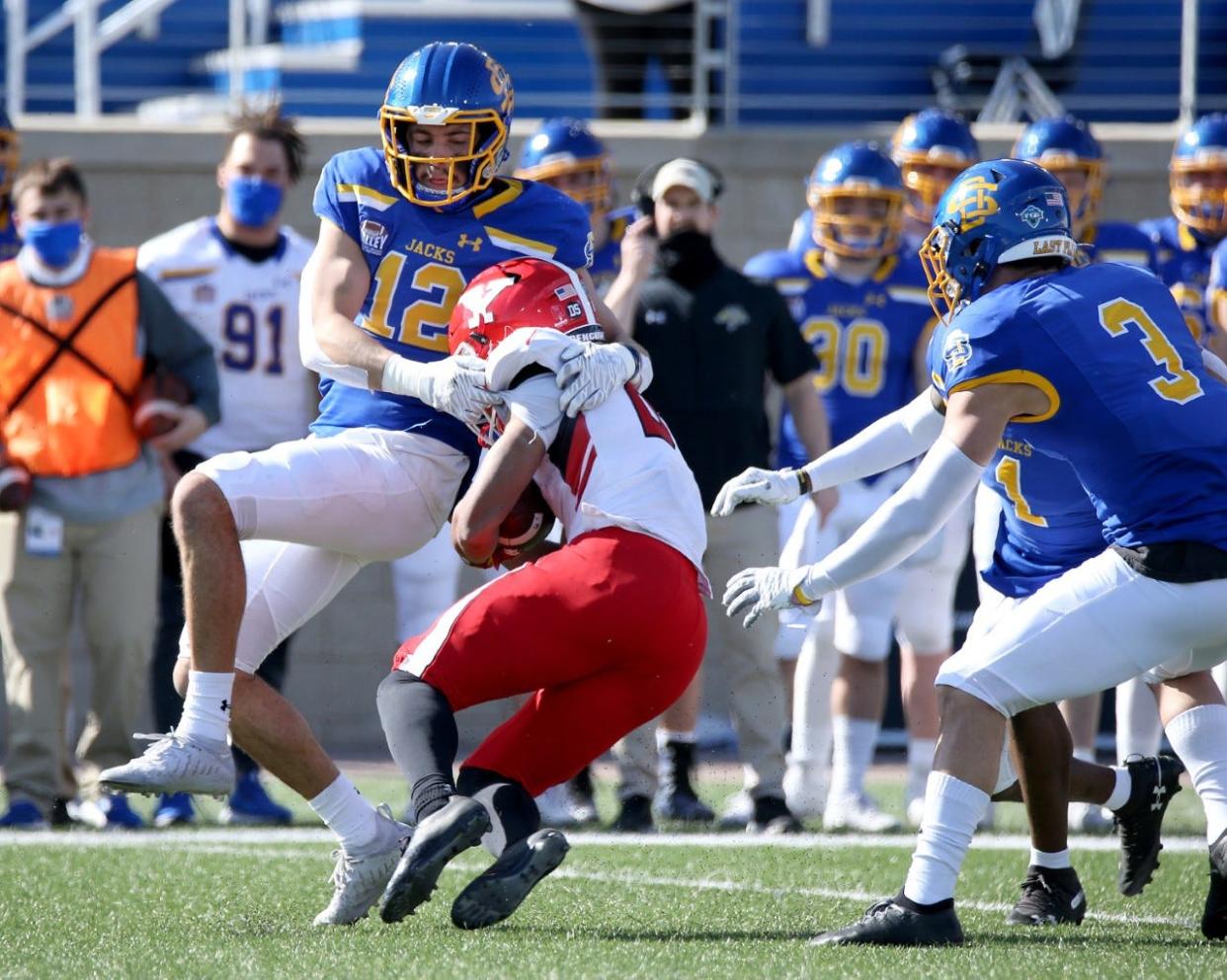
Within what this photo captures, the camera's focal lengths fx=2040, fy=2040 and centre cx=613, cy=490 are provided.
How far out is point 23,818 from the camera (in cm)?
623

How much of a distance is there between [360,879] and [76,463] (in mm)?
2513

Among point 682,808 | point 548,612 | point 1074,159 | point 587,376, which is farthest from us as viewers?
point 1074,159

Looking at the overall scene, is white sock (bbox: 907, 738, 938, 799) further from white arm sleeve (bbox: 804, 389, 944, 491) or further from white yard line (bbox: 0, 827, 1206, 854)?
white arm sleeve (bbox: 804, 389, 944, 491)

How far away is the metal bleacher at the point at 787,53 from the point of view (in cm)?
1079

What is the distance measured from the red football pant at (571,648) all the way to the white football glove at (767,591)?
11 cm

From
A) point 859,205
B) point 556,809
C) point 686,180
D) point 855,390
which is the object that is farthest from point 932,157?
point 556,809

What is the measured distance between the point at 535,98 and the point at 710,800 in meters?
3.66

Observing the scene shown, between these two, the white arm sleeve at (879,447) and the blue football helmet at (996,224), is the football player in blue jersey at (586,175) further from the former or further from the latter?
the blue football helmet at (996,224)

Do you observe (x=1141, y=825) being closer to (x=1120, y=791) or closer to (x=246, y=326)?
(x=1120, y=791)

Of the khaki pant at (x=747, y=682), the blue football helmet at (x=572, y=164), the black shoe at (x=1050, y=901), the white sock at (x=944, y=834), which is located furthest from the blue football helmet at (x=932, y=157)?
the white sock at (x=944, y=834)

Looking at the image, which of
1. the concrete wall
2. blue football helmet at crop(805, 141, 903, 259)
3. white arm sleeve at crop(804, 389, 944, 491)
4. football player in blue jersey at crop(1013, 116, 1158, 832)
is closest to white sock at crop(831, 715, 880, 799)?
football player in blue jersey at crop(1013, 116, 1158, 832)

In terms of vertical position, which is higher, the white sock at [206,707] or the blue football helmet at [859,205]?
the blue football helmet at [859,205]

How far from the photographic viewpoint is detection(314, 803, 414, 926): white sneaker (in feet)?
14.5

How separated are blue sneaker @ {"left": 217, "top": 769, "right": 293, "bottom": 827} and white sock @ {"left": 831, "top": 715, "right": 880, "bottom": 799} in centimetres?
175
